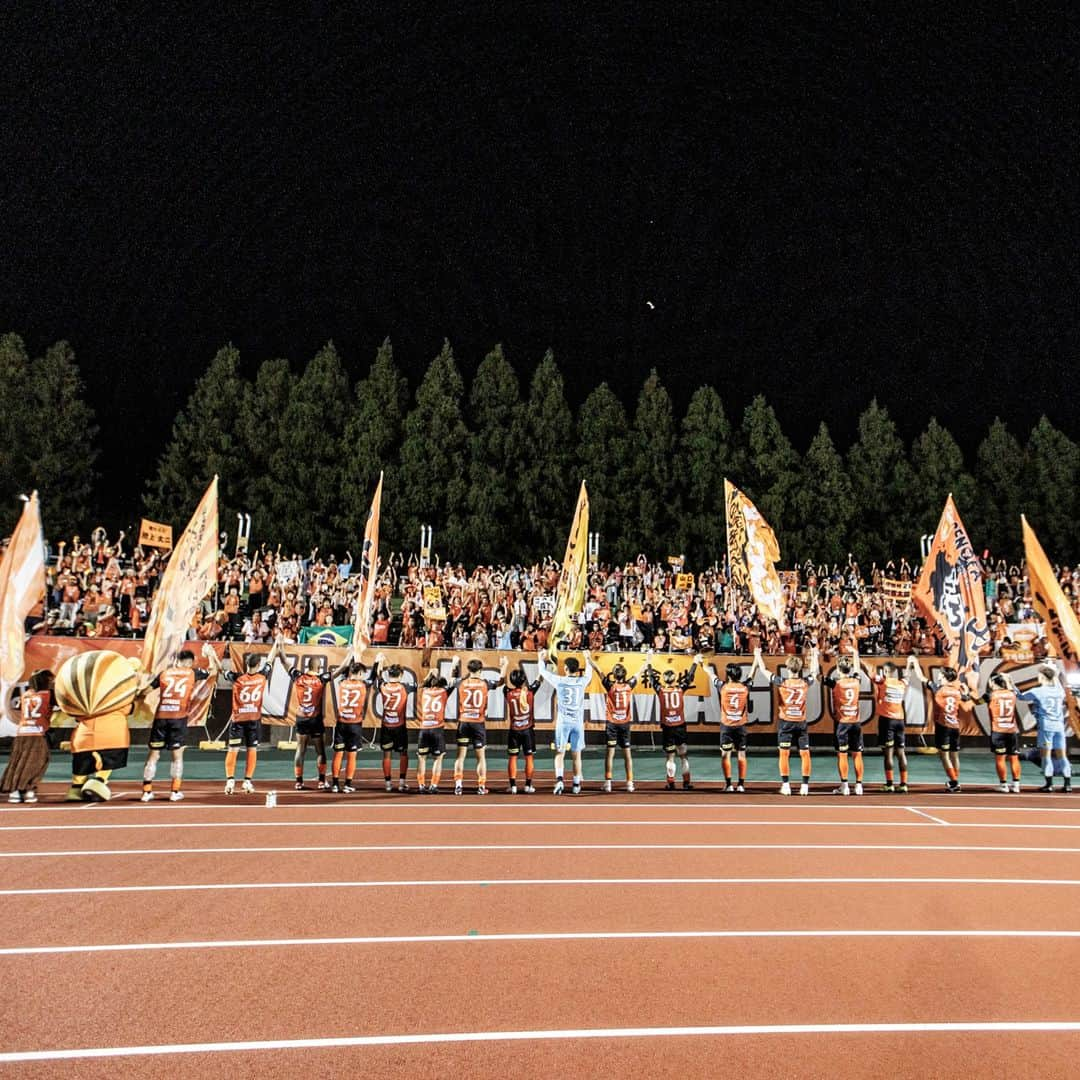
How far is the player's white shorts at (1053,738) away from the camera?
17484mm

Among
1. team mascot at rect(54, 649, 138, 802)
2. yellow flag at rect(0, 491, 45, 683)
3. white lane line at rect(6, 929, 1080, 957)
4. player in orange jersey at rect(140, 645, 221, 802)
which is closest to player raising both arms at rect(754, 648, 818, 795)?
white lane line at rect(6, 929, 1080, 957)

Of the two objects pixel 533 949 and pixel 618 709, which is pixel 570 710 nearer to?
pixel 618 709

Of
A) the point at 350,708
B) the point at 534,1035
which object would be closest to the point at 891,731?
the point at 350,708

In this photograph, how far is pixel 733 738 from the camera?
16672mm

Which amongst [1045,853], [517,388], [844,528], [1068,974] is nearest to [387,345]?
[517,388]

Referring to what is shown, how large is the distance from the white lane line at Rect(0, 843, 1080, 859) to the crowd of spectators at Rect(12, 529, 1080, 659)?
9.61 meters

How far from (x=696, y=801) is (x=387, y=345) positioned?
→ 37112mm

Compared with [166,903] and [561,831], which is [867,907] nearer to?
[561,831]

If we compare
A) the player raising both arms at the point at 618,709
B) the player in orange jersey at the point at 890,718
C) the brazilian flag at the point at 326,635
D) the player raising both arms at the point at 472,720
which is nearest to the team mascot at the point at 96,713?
the player raising both arms at the point at 472,720

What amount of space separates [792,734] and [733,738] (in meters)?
1.10

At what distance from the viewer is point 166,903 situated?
8.01 meters

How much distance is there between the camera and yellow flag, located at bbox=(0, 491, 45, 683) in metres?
14.9

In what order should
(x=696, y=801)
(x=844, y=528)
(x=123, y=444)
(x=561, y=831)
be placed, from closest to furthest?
(x=561, y=831) < (x=696, y=801) < (x=844, y=528) < (x=123, y=444)

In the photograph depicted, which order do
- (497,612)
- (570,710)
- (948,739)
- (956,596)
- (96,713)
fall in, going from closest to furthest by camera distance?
(96,713)
(570,710)
(948,739)
(956,596)
(497,612)
